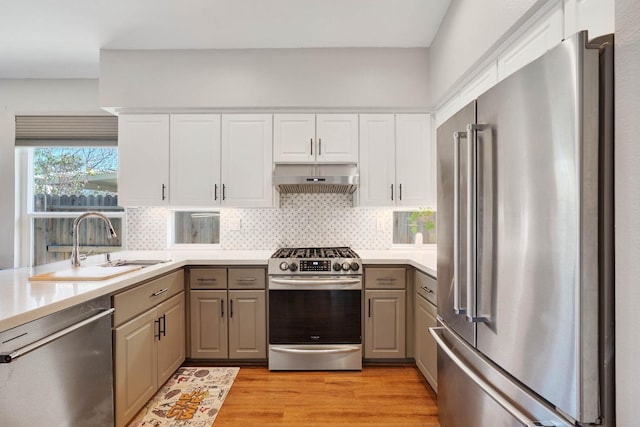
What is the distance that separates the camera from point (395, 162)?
125 inches

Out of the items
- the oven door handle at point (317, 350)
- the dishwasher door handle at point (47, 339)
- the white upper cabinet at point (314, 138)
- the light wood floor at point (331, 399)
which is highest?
the white upper cabinet at point (314, 138)

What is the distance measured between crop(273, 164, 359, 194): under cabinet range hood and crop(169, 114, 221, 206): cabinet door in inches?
23.2

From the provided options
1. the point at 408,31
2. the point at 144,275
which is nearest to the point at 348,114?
the point at 408,31

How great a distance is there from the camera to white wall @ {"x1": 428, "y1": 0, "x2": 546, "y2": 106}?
170 centimetres

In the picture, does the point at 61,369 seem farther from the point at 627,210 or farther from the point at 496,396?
the point at 627,210

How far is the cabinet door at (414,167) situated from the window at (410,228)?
0.99ft

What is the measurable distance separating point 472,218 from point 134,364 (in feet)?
6.62

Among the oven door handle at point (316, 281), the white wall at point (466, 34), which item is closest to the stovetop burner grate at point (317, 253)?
the oven door handle at point (316, 281)

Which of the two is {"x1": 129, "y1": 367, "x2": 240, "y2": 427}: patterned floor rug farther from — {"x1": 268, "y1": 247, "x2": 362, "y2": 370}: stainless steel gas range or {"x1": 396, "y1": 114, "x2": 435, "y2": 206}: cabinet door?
{"x1": 396, "y1": 114, "x2": 435, "y2": 206}: cabinet door

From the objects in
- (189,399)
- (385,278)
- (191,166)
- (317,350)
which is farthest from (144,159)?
(385,278)

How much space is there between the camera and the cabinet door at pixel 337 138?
3158 millimetres

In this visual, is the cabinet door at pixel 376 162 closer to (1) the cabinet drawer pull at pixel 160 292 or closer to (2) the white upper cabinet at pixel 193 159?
(2) the white upper cabinet at pixel 193 159

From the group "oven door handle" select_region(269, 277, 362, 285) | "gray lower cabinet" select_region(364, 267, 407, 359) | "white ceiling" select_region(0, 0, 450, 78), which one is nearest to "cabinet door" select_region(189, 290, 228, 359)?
"oven door handle" select_region(269, 277, 362, 285)

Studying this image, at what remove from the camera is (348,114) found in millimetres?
3180
